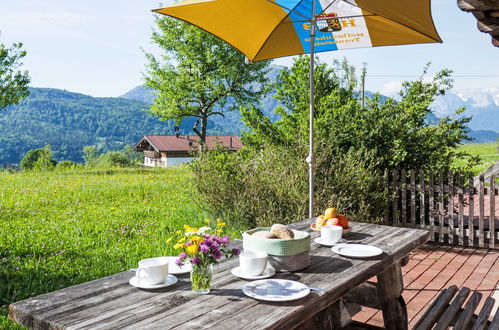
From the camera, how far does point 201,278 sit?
187cm

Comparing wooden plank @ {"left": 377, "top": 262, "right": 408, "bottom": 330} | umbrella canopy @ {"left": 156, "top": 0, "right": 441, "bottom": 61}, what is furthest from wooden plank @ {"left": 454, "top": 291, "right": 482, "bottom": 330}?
umbrella canopy @ {"left": 156, "top": 0, "right": 441, "bottom": 61}

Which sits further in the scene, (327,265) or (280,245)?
(327,265)

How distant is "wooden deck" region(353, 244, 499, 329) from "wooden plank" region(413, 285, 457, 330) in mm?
754

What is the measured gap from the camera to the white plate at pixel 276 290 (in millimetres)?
1823

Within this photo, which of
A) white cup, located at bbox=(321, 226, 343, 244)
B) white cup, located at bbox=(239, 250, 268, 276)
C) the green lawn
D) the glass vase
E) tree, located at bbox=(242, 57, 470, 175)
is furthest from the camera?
the green lawn

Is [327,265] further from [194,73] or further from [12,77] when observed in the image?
[12,77]

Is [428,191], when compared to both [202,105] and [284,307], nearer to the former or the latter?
[284,307]

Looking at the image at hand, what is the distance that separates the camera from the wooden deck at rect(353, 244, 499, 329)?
3.84 m

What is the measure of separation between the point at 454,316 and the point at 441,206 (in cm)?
396

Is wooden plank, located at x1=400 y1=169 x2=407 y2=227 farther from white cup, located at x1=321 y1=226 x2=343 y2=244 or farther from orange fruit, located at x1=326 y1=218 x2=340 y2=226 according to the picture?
white cup, located at x1=321 y1=226 x2=343 y2=244

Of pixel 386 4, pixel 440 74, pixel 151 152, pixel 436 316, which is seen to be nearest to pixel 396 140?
pixel 440 74

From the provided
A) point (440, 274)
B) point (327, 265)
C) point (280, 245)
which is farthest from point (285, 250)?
point (440, 274)

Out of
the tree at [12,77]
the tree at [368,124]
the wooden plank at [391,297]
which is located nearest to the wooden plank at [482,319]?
the wooden plank at [391,297]

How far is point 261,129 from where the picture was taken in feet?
23.3
